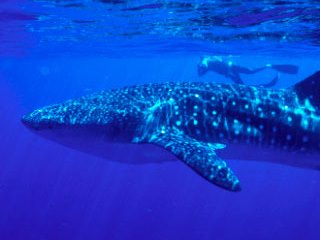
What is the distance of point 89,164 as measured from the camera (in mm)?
38500

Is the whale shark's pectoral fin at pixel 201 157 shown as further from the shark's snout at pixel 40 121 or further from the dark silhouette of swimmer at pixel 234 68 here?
the dark silhouette of swimmer at pixel 234 68

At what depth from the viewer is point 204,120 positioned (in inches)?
311

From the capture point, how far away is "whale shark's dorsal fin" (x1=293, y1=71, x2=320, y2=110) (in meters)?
8.31

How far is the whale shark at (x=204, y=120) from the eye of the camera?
759 cm

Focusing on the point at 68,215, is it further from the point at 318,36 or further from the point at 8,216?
the point at 318,36

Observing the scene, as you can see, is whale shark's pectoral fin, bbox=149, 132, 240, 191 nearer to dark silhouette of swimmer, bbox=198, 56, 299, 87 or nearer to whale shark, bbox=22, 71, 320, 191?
whale shark, bbox=22, 71, 320, 191

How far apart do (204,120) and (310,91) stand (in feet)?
8.10

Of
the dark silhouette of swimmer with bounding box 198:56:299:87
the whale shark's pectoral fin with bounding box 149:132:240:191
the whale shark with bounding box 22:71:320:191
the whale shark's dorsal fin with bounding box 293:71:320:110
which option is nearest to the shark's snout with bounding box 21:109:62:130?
the whale shark with bounding box 22:71:320:191

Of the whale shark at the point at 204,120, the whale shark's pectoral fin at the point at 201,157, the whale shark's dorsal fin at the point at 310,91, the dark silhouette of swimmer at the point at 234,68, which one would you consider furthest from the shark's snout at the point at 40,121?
the dark silhouette of swimmer at the point at 234,68

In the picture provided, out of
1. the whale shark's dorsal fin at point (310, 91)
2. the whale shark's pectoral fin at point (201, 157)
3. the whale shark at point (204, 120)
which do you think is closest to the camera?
the whale shark's pectoral fin at point (201, 157)

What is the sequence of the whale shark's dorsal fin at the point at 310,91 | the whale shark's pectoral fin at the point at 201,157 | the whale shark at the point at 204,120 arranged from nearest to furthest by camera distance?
the whale shark's pectoral fin at the point at 201,157 → the whale shark at the point at 204,120 → the whale shark's dorsal fin at the point at 310,91

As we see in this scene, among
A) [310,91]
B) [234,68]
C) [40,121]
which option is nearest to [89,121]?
[40,121]

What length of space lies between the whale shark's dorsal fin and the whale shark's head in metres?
3.54

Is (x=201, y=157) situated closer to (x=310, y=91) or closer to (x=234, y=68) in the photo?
(x=310, y=91)
